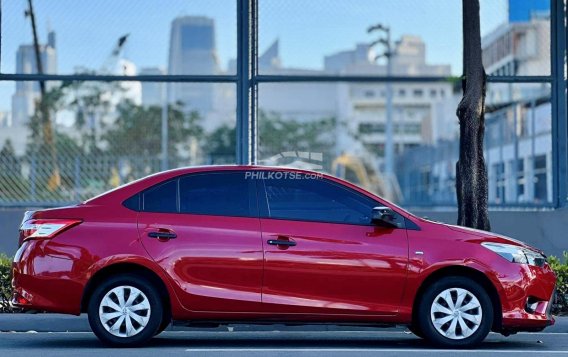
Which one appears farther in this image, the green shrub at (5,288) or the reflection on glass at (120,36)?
the reflection on glass at (120,36)

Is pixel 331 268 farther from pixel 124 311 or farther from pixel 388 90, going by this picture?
pixel 388 90

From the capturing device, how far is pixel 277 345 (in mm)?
10234

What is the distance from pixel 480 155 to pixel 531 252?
314cm

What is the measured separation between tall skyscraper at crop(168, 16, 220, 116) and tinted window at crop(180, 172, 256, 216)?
3688cm

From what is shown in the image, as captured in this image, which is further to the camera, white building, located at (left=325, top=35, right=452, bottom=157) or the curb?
white building, located at (left=325, top=35, right=452, bottom=157)

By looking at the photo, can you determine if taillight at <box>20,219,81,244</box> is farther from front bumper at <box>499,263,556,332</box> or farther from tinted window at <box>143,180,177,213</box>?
front bumper at <box>499,263,556,332</box>

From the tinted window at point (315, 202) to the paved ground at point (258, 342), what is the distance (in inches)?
43.2

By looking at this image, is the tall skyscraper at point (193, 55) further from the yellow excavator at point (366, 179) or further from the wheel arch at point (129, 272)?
the wheel arch at point (129, 272)

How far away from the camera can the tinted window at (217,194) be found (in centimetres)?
1000

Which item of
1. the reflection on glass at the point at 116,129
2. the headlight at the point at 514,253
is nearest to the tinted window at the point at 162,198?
the headlight at the point at 514,253

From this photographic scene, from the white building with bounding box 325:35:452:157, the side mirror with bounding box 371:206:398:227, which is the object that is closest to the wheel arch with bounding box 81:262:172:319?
the side mirror with bounding box 371:206:398:227

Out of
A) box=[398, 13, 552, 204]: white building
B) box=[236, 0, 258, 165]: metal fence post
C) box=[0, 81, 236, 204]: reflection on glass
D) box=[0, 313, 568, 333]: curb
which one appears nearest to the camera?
box=[0, 313, 568, 333]: curb

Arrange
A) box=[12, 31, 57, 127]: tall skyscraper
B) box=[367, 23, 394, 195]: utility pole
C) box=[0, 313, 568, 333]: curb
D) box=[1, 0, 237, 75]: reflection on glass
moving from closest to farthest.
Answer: box=[0, 313, 568, 333]: curb → box=[12, 31, 57, 127]: tall skyscraper → box=[1, 0, 237, 75]: reflection on glass → box=[367, 23, 394, 195]: utility pole

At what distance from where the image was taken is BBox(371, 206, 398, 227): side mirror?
9.85 m
